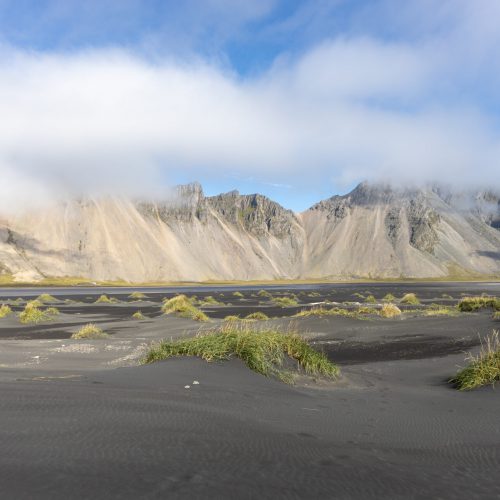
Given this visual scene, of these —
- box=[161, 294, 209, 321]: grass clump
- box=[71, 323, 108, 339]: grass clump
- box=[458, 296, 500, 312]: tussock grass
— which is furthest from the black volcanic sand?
box=[458, 296, 500, 312]: tussock grass

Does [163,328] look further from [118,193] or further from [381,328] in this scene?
[118,193]

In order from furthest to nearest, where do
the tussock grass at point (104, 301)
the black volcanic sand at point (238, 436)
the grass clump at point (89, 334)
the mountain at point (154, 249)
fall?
the mountain at point (154, 249) < the tussock grass at point (104, 301) < the grass clump at point (89, 334) < the black volcanic sand at point (238, 436)

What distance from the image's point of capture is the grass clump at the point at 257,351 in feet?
34.6

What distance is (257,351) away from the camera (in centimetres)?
1070

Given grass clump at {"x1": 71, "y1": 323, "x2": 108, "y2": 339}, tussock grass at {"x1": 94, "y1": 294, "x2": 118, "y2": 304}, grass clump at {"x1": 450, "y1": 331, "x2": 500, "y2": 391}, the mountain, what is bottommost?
tussock grass at {"x1": 94, "y1": 294, "x2": 118, "y2": 304}

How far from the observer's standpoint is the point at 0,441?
447 centimetres

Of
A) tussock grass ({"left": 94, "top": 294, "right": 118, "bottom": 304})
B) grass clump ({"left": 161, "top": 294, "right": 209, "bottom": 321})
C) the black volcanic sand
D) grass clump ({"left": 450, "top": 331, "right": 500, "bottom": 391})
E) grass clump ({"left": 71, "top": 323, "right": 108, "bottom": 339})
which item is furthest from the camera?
tussock grass ({"left": 94, "top": 294, "right": 118, "bottom": 304})

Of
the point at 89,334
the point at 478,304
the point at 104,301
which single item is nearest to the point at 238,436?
the point at 89,334

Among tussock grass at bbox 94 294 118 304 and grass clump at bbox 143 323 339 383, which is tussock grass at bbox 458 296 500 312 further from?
tussock grass at bbox 94 294 118 304

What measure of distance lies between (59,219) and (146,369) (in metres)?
132

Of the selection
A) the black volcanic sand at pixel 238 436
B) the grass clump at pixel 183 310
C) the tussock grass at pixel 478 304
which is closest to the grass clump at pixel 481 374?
the black volcanic sand at pixel 238 436

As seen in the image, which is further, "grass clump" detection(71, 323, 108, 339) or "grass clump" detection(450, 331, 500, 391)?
"grass clump" detection(71, 323, 108, 339)

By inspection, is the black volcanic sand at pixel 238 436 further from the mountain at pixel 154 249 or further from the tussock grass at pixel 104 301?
the mountain at pixel 154 249

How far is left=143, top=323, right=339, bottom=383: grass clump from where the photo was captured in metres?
10.5
